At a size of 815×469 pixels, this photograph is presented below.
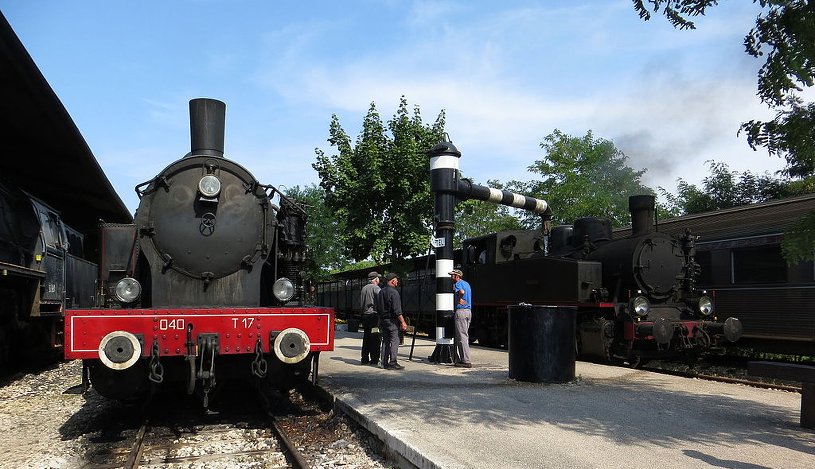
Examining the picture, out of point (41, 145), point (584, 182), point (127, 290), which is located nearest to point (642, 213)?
point (127, 290)

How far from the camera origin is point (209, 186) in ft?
22.6

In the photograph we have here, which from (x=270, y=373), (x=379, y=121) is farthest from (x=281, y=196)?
(x=379, y=121)

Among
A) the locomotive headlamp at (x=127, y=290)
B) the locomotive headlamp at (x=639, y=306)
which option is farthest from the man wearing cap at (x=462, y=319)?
the locomotive headlamp at (x=127, y=290)

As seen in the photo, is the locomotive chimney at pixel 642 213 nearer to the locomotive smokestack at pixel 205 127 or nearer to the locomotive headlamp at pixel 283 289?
the locomotive headlamp at pixel 283 289

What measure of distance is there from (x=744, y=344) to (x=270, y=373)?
9.92 metres

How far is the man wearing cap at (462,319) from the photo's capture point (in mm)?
10688

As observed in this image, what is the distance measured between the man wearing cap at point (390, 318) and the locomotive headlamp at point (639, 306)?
13.7 feet

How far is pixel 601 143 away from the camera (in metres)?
36.8

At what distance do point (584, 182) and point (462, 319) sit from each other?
25013 mm

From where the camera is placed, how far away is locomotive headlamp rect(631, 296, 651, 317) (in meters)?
11.3

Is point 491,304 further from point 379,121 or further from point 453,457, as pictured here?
point 453,457

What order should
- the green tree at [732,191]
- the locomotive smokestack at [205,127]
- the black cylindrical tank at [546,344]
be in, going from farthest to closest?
the green tree at [732,191] → the black cylindrical tank at [546,344] → the locomotive smokestack at [205,127]

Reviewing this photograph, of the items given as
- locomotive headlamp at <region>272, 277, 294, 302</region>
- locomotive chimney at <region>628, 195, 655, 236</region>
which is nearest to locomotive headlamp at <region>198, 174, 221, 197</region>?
locomotive headlamp at <region>272, 277, 294, 302</region>

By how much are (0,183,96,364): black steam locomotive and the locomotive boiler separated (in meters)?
2.96
